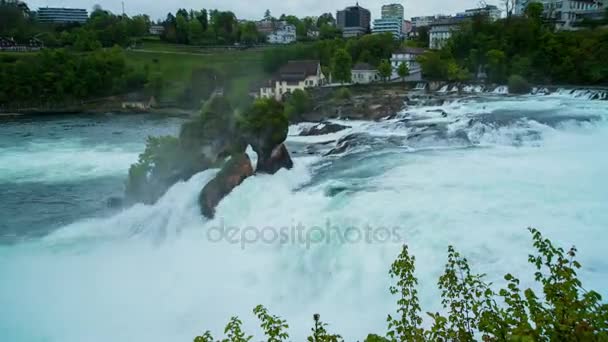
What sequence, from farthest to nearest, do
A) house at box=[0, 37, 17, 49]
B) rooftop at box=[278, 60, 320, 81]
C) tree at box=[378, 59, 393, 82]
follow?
house at box=[0, 37, 17, 49], tree at box=[378, 59, 393, 82], rooftop at box=[278, 60, 320, 81]

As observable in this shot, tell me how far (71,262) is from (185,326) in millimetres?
6529

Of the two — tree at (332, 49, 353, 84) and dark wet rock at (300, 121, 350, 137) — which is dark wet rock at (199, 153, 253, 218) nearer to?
dark wet rock at (300, 121, 350, 137)

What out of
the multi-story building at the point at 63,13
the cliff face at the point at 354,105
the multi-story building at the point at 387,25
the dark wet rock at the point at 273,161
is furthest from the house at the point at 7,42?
the multi-story building at the point at 387,25

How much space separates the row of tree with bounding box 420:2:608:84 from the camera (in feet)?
172

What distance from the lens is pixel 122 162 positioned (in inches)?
1296

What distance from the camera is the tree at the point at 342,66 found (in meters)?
56.5

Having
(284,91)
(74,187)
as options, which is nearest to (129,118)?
(284,91)

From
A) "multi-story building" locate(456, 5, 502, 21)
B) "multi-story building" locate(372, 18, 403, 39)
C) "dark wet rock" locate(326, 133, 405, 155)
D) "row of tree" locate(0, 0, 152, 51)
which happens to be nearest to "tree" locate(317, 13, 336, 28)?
"multi-story building" locate(372, 18, 403, 39)

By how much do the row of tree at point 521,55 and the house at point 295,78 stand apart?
41.0ft

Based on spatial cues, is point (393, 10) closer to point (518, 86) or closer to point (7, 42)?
point (7, 42)

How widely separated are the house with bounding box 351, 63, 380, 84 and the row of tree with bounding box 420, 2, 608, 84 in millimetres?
6244

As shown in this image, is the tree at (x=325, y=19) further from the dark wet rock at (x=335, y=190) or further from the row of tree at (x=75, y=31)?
the dark wet rock at (x=335, y=190)

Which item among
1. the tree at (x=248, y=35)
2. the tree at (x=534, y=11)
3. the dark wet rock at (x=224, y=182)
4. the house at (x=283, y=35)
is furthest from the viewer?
the house at (x=283, y=35)

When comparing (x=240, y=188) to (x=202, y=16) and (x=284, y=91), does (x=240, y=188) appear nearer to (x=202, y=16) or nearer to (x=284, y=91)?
(x=284, y=91)
